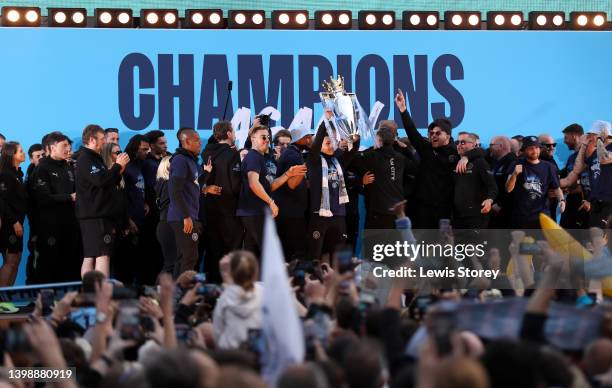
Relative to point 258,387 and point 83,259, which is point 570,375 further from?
point 83,259

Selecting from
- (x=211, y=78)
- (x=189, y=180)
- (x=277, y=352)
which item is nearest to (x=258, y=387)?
(x=277, y=352)

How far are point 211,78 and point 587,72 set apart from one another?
4.29 metres

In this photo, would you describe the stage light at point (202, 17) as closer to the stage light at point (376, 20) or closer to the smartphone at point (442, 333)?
the stage light at point (376, 20)

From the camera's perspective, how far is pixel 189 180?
10.9 metres

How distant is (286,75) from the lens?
13297mm

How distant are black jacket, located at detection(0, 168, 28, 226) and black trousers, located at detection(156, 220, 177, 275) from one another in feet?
4.49

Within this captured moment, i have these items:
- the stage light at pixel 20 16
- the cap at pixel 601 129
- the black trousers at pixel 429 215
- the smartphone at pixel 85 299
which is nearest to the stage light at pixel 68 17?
the stage light at pixel 20 16

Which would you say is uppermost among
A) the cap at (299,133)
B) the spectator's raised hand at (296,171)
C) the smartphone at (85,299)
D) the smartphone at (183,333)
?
the cap at (299,133)

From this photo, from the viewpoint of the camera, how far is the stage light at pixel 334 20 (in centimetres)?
1327

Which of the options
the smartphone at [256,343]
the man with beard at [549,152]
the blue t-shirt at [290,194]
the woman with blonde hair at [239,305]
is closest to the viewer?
the smartphone at [256,343]

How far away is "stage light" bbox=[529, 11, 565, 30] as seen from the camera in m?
13.6

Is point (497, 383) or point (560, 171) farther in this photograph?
point (560, 171)

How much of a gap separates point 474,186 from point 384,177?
2.85 ft

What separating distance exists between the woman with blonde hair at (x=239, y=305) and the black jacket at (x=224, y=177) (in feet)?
16.6
